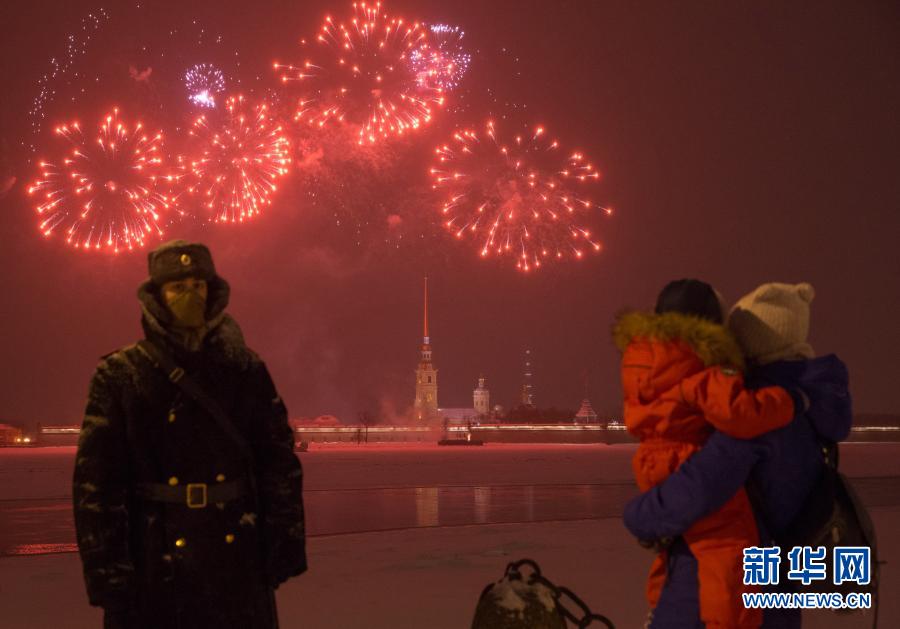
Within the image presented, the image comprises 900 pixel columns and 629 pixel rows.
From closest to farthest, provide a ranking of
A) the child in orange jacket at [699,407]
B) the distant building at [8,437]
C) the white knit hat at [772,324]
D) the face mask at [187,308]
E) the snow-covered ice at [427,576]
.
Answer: the child in orange jacket at [699,407], the white knit hat at [772,324], the face mask at [187,308], the snow-covered ice at [427,576], the distant building at [8,437]

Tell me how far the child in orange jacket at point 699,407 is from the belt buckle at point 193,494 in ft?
5.77

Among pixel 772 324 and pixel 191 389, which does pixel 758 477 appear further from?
pixel 191 389

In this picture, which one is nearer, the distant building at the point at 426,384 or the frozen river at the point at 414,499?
the frozen river at the point at 414,499

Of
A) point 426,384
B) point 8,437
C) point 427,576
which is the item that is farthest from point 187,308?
point 426,384

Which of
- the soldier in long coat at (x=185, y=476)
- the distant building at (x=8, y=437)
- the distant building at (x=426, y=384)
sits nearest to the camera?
the soldier in long coat at (x=185, y=476)

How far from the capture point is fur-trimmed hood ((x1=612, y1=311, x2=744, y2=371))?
3.06 meters

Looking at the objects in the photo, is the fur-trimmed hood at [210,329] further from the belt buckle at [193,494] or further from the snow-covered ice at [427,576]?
the snow-covered ice at [427,576]

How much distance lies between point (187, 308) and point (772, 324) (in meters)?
2.37

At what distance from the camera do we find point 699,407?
3.05m

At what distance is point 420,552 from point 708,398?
7738mm

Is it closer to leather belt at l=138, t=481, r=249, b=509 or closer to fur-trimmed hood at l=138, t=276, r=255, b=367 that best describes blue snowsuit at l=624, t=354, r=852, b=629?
leather belt at l=138, t=481, r=249, b=509

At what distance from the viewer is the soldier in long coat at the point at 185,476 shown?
3725 millimetres

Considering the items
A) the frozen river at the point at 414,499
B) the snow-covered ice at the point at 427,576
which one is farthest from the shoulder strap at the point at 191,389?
the frozen river at the point at 414,499

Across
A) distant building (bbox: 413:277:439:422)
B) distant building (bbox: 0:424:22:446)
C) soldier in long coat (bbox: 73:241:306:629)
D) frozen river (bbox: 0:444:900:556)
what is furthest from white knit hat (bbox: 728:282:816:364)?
distant building (bbox: 413:277:439:422)
